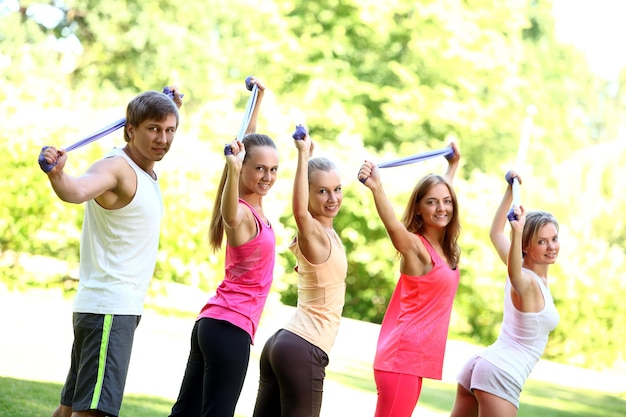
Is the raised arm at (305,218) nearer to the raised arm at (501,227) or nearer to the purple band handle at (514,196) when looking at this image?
the purple band handle at (514,196)

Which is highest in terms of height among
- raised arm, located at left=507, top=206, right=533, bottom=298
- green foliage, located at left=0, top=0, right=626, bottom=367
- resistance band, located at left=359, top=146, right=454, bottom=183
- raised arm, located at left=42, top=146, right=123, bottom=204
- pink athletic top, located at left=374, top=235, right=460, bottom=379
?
green foliage, located at left=0, top=0, right=626, bottom=367

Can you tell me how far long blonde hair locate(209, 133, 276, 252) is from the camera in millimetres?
4043

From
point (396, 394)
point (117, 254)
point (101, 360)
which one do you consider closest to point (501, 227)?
point (396, 394)

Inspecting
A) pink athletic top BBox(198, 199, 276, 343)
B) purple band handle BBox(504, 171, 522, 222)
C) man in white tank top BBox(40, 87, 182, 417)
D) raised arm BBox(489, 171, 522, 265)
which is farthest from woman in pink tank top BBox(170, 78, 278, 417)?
raised arm BBox(489, 171, 522, 265)

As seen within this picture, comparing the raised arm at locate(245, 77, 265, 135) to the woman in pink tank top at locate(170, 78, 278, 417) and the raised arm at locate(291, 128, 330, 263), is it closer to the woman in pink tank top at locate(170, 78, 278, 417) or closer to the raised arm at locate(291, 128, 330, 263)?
the woman in pink tank top at locate(170, 78, 278, 417)

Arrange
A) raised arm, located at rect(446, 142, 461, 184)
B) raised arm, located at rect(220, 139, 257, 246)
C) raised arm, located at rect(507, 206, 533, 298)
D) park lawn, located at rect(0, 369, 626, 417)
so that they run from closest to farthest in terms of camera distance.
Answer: raised arm, located at rect(220, 139, 257, 246) → raised arm, located at rect(507, 206, 533, 298) → raised arm, located at rect(446, 142, 461, 184) → park lawn, located at rect(0, 369, 626, 417)

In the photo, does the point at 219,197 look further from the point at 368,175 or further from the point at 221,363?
the point at 221,363

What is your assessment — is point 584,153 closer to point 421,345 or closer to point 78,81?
point 78,81

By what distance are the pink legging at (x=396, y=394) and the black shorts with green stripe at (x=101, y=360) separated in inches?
46.5

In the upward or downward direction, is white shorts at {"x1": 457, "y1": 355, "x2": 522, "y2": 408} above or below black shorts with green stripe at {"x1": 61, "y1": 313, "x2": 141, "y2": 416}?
above

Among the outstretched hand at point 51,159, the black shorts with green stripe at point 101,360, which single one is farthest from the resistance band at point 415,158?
the outstretched hand at point 51,159

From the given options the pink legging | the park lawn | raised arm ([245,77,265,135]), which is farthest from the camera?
the park lawn

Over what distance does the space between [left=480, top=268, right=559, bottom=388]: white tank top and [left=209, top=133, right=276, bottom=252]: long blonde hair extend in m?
1.44

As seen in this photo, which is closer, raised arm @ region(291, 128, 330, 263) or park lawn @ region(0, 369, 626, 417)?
raised arm @ region(291, 128, 330, 263)
